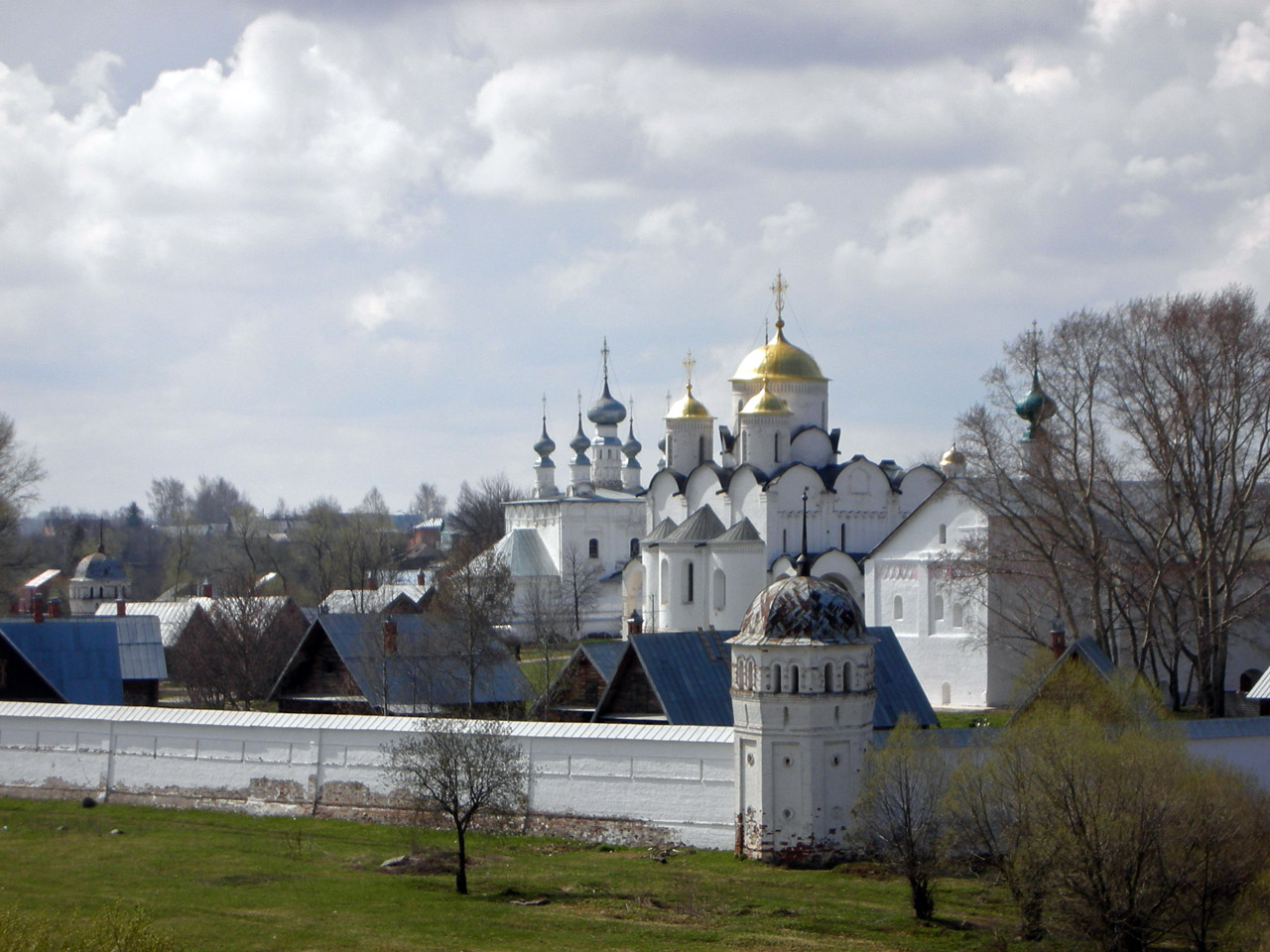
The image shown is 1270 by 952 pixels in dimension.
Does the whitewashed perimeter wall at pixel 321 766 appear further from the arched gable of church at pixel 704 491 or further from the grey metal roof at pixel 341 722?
the arched gable of church at pixel 704 491

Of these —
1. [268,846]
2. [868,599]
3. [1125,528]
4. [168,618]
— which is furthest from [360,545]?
[268,846]

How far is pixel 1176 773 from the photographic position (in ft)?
50.3

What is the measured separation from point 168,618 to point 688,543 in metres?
13.5

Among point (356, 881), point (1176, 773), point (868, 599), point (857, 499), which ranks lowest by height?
point (356, 881)

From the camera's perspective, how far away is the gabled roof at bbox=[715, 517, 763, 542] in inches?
1526

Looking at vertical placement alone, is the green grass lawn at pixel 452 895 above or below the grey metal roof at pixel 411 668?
below

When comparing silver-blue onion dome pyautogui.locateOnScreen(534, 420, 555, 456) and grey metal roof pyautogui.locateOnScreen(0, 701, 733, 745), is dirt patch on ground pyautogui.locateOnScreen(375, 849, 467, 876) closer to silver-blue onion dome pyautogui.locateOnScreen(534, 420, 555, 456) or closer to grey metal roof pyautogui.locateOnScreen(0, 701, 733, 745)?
grey metal roof pyautogui.locateOnScreen(0, 701, 733, 745)

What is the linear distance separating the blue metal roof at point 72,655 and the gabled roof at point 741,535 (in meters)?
15.9

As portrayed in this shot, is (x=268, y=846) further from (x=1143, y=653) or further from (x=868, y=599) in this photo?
(x=868, y=599)

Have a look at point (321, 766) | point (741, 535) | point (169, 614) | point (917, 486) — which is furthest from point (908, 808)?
point (169, 614)

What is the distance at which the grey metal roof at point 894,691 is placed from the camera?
835 inches

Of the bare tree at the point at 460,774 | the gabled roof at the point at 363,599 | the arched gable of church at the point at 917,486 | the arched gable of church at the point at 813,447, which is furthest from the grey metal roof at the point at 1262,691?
the arched gable of church at the point at 813,447

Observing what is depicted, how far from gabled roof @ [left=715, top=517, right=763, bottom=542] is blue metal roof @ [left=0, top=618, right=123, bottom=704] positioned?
626 inches

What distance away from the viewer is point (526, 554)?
54.5 meters
